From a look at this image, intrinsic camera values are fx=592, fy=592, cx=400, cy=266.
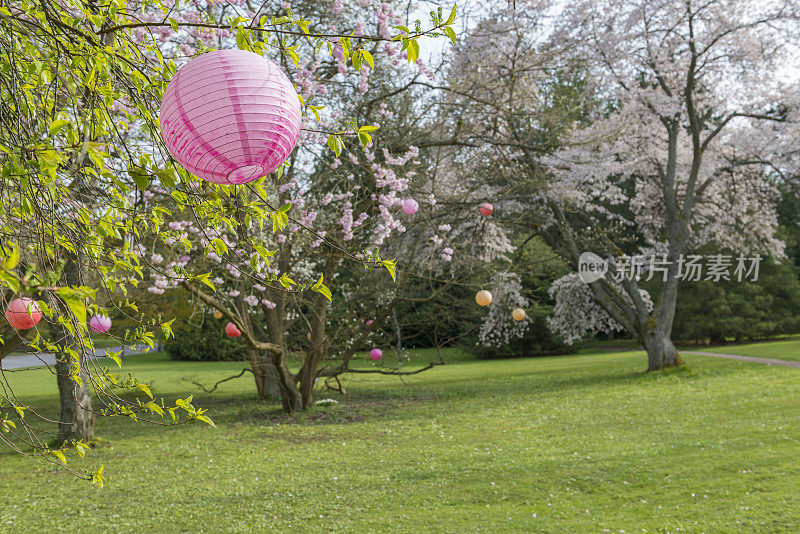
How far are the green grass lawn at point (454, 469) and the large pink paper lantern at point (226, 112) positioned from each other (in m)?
3.22

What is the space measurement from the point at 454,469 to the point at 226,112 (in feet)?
16.1

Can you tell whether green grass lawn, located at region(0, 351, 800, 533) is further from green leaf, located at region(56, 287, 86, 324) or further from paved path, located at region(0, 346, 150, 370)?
green leaf, located at region(56, 287, 86, 324)

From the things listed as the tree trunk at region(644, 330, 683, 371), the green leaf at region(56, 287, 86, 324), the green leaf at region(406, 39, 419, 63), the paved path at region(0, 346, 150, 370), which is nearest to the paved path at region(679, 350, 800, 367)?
the tree trunk at region(644, 330, 683, 371)

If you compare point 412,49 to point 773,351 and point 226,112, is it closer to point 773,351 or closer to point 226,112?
point 226,112

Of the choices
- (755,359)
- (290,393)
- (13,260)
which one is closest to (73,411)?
(290,393)

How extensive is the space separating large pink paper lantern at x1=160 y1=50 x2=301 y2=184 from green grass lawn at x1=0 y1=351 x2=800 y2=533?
10.6 ft

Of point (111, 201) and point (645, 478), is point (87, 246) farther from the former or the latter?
point (645, 478)

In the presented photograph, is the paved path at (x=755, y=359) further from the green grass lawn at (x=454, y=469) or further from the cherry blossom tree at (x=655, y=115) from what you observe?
the green grass lawn at (x=454, y=469)

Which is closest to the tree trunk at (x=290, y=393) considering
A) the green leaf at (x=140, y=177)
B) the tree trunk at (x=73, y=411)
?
the tree trunk at (x=73, y=411)

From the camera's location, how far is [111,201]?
9.41 feet

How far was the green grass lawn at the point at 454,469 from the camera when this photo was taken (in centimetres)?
456

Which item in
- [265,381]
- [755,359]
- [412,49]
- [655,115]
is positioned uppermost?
A: [655,115]

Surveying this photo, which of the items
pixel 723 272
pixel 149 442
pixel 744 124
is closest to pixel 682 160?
pixel 744 124

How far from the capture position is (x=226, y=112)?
81.0 inches
